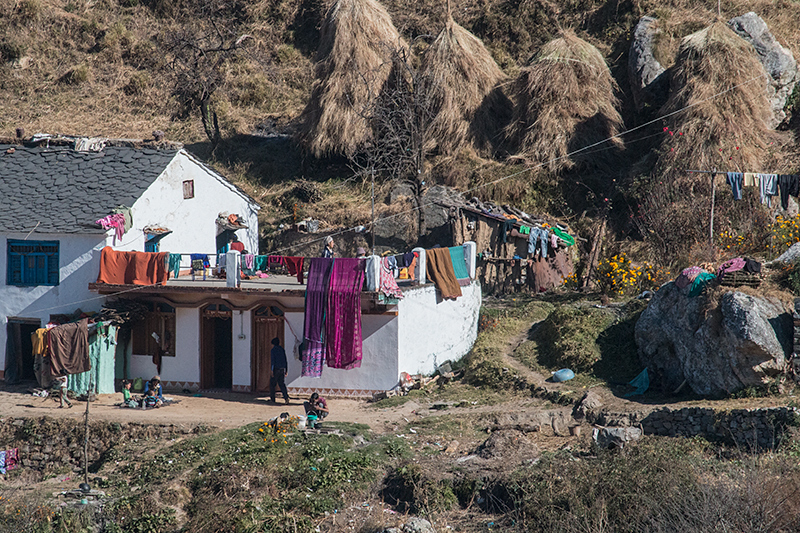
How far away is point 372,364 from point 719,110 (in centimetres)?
1498

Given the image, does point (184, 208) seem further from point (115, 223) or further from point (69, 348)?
point (69, 348)

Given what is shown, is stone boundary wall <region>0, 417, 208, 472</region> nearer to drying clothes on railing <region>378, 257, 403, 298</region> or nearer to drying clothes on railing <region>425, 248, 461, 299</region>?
drying clothes on railing <region>378, 257, 403, 298</region>

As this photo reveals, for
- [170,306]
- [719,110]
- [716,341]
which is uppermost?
[719,110]

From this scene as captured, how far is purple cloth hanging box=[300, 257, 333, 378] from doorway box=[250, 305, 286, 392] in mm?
1137

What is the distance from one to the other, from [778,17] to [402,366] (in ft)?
78.7

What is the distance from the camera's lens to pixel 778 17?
3306 cm

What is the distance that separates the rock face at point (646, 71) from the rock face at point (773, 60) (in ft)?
10.1

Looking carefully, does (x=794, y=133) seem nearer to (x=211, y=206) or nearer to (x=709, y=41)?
(x=709, y=41)

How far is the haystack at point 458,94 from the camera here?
29531 mm

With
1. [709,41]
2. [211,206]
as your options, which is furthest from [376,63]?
[709,41]

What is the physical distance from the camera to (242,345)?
20578mm

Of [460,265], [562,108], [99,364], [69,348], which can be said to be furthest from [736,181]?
[69,348]

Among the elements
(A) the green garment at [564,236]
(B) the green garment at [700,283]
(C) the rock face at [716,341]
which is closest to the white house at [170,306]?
(A) the green garment at [564,236]

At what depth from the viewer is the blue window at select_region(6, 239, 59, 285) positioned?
20.9 m
